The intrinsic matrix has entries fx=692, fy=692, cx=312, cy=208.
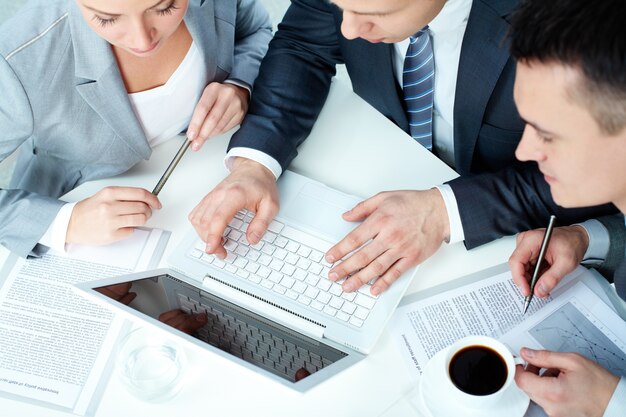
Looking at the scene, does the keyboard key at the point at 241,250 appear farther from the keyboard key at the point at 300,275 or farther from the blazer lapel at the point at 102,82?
the blazer lapel at the point at 102,82

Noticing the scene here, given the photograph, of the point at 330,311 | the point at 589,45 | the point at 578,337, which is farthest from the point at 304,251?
the point at 589,45

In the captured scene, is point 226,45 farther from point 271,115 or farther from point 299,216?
point 299,216

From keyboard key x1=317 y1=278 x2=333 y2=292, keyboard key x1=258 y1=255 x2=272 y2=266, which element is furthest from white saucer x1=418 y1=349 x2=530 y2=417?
keyboard key x1=258 y1=255 x2=272 y2=266

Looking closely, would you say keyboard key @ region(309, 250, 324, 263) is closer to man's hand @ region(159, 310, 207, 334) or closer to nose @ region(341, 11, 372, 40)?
man's hand @ region(159, 310, 207, 334)

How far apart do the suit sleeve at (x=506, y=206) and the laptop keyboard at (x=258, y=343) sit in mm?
350

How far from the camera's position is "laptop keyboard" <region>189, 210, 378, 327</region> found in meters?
1.12

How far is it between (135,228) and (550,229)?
28.0 inches

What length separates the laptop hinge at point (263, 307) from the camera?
3.58ft

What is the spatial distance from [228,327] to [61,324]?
0.92ft

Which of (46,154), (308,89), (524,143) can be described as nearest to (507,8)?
(524,143)

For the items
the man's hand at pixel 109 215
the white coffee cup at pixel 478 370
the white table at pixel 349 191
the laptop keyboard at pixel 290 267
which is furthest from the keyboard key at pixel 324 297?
the man's hand at pixel 109 215

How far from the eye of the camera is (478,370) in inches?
37.9

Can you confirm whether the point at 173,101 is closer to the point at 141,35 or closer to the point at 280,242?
the point at 141,35

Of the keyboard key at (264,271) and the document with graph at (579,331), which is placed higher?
the keyboard key at (264,271)
